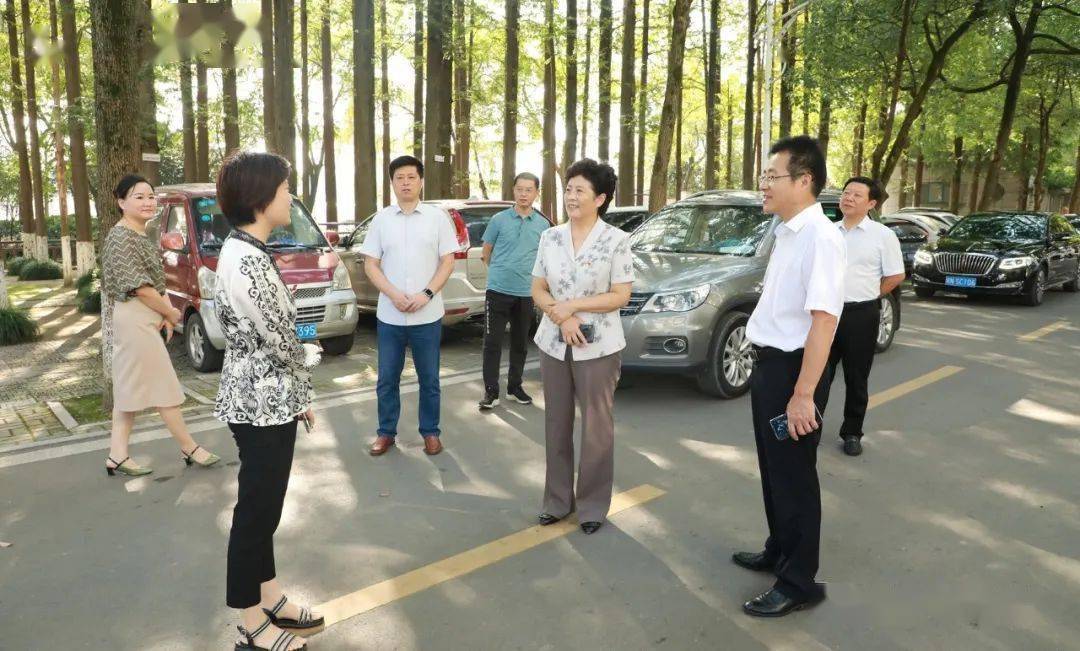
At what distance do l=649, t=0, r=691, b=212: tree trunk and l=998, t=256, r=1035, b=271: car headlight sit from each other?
→ 20.0 ft

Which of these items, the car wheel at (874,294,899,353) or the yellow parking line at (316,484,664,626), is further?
the car wheel at (874,294,899,353)

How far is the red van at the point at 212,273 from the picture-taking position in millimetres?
8406

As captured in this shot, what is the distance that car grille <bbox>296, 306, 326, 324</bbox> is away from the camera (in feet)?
28.1

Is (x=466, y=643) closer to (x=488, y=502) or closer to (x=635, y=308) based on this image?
(x=488, y=502)

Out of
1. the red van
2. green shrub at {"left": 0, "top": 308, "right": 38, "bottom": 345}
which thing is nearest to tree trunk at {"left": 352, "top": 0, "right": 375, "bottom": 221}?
green shrub at {"left": 0, "top": 308, "right": 38, "bottom": 345}

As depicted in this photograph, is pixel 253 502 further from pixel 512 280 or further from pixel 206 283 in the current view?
pixel 206 283

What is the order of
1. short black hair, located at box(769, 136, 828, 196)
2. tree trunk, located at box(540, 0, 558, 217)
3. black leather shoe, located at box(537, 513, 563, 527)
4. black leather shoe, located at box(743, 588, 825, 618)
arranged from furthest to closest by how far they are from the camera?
1. tree trunk, located at box(540, 0, 558, 217)
2. black leather shoe, located at box(537, 513, 563, 527)
3. black leather shoe, located at box(743, 588, 825, 618)
4. short black hair, located at box(769, 136, 828, 196)

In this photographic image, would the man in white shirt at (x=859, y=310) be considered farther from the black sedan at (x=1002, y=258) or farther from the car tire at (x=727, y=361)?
the black sedan at (x=1002, y=258)

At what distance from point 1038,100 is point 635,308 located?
33925mm

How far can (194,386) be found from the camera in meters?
7.63

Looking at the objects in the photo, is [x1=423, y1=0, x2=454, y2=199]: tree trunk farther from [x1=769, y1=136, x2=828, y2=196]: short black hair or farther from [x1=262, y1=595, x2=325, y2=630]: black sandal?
[x1=262, y1=595, x2=325, y2=630]: black sandal

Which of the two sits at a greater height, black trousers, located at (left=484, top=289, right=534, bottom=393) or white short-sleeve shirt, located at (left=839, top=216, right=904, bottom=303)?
white short-sleeve shirt, located at (left=839, top=216, right=904, bottom=303)

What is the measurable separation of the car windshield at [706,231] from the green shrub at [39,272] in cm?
1846

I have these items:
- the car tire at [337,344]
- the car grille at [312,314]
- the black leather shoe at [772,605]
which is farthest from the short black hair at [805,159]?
the car tire at [337,344]
